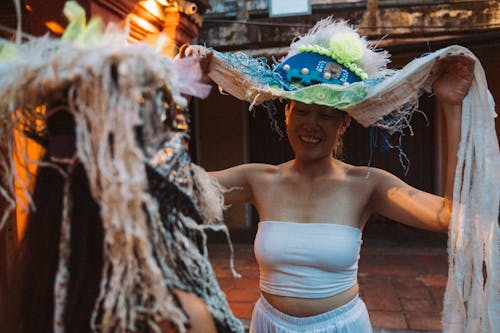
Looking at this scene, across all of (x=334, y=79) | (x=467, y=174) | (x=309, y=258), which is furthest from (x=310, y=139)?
(x=467, y=174)

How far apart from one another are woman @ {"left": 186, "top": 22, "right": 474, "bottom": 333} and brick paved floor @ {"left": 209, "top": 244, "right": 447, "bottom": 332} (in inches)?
73.6

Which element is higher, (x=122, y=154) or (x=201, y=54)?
(x=201, y=54)

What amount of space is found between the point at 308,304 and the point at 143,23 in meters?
2.91

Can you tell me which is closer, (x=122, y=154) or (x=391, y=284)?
(x=122, y=154)

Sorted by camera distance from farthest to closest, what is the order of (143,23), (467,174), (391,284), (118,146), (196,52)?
(391,284) → (143,23) → (196,52) → (467,174) → (118,146)

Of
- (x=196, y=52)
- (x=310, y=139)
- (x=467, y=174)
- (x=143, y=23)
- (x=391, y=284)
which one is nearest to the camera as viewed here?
(x=467, y=174)

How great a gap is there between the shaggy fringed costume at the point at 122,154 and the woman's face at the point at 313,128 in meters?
0.90

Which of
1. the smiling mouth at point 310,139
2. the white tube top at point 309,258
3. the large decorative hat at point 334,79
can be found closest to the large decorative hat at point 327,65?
the large decorative hat at point 334,79

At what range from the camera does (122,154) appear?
2.27 ft

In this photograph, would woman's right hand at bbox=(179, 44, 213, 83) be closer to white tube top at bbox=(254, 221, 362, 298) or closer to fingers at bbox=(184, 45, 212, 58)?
fingers at bbox=(184, 45, 212, 58)

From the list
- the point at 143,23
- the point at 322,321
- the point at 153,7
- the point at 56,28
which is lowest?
the point at 322,321

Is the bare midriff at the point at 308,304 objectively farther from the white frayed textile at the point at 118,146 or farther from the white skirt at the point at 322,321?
the white frayed textile at the point at 118,146

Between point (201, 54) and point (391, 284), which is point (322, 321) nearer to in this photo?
point (201, 54)

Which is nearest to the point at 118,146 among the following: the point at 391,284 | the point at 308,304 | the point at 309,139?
the point at 309,139
